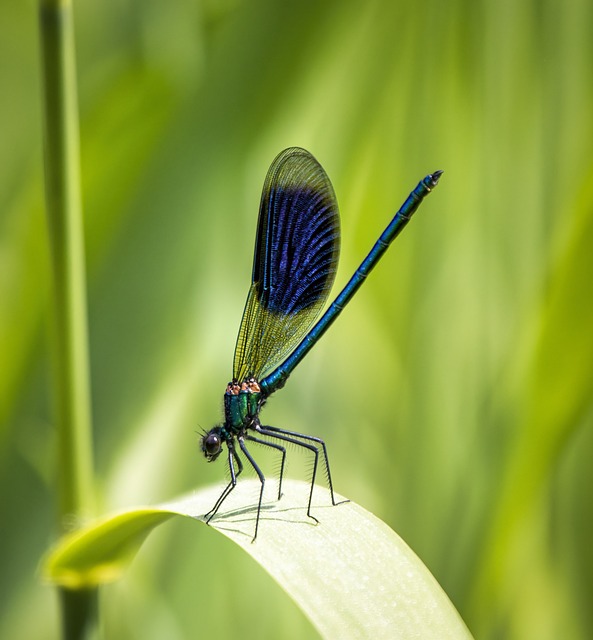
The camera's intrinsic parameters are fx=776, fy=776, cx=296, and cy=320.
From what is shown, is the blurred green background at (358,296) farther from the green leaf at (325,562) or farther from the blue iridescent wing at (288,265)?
the green leaf at (325,562)

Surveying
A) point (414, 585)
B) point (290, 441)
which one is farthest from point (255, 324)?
point (414, 585)

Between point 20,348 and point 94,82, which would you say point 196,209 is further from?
point 20,348

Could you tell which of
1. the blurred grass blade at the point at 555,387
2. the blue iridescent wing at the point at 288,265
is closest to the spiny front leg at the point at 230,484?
the blue iridescent wing at the point at 288,265

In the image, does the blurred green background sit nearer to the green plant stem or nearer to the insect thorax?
the insect thorax

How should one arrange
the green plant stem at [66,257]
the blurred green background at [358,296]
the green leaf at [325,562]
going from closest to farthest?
the green leaf at [325,562] → the green plant stem at [66,257] → the blurred green background at [358,296]

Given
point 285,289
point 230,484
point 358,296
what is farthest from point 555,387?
point 230,484

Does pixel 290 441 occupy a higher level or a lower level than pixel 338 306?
lower
